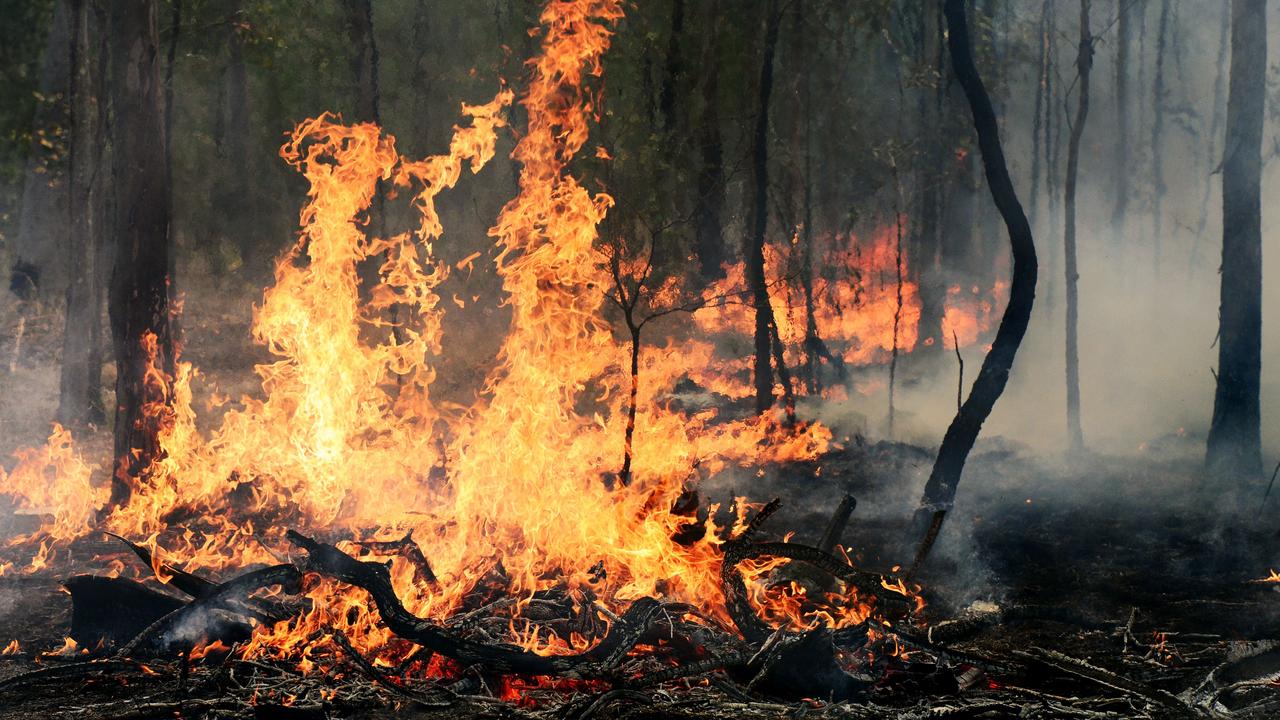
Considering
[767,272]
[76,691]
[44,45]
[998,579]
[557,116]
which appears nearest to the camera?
Result: [76,691]

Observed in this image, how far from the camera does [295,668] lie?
780 centimetres

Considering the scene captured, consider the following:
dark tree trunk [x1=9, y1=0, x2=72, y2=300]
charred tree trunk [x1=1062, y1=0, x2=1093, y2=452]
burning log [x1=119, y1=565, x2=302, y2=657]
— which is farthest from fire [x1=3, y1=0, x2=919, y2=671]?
charred tree trunk [x1=1062, y1=0, x2=1093, y2=452]

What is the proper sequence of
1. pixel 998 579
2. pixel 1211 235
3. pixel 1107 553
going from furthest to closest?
pixel 1211 235, pixel 1107 553, pixel 998 579

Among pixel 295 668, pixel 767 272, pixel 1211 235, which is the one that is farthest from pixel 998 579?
pixel 1211 235

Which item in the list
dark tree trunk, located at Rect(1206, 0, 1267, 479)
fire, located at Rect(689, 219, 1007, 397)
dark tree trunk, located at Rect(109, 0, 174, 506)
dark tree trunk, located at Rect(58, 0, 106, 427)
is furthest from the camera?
fire, located at Rect(689, 219, 1007, 397)

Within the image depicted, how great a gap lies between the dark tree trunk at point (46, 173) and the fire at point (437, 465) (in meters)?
4.36

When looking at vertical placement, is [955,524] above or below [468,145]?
below

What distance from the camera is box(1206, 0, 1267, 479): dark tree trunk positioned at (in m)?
15.4

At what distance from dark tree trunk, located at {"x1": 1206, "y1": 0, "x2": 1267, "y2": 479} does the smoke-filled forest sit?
6 centimetres

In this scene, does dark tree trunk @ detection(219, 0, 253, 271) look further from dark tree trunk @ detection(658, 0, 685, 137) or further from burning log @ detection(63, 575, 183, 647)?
burning log @ detection(63, 575, 183, 647)

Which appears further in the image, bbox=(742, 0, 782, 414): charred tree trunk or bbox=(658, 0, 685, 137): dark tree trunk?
bbox=(658, 0, 685, 137): dark tree trunk

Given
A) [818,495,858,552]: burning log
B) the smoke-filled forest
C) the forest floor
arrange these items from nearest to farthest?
the forest floor < the smoke-filled forest < [818,495,858,552]: burning log

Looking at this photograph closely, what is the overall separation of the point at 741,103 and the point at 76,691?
21678 mm

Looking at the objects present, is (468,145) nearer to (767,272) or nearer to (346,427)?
(346,427)
